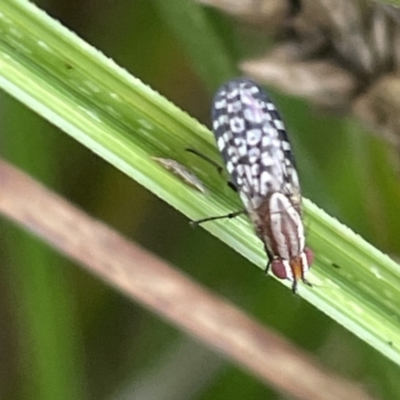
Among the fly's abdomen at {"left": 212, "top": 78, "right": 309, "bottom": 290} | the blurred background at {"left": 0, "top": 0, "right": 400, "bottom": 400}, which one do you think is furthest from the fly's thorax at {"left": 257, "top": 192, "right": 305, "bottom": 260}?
the blurred background at {"left": 0, "top": 0, "right": 400, "bottom": 400}

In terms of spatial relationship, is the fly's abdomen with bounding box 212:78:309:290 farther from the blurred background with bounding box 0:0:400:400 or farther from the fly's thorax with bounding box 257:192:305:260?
the blurred background with bounding box 0:0:400:400

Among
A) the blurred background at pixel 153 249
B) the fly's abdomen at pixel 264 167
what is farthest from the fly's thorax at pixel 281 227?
the blurred background at pixel 153 249

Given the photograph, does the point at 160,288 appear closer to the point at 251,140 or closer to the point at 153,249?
the point at 251,140

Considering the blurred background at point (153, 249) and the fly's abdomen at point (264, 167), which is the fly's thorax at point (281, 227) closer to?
the fly's abdomen at point (264, 167)

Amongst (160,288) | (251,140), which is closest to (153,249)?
(160,288)

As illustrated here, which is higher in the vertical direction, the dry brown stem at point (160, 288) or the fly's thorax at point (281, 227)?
the fly's thorax at point (281, 227)

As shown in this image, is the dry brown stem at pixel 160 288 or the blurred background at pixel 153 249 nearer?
the dry brown stem at pixel 160 288

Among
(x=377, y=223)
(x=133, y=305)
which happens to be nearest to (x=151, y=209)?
(x=133, y=305)
